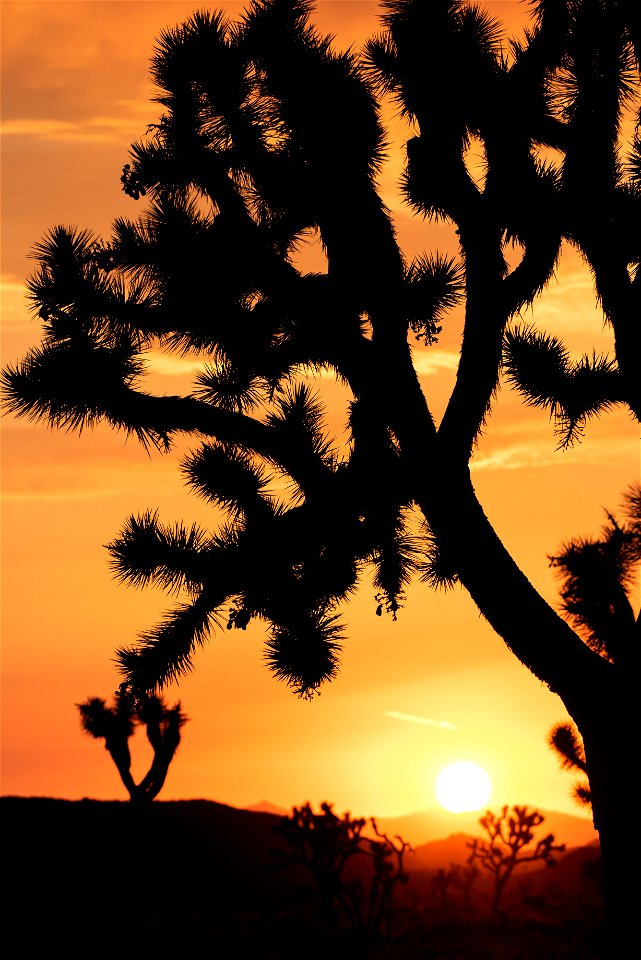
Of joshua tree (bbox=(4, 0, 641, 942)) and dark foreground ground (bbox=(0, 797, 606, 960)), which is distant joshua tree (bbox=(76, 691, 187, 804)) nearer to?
dark foreground ground (bbox=(0, 797, 606, 960))

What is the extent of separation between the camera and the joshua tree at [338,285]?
19.8 ft

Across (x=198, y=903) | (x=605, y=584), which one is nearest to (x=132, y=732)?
(x=198, y=903)

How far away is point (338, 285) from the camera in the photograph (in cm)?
627

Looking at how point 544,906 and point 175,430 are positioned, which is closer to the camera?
point 175,430

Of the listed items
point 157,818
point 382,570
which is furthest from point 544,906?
point 382,570

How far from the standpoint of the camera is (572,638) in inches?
228

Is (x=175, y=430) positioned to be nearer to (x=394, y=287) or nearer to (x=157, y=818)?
(x=394, y=287)

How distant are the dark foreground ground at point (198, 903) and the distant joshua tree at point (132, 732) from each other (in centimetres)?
80

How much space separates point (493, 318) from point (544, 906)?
27.3 metres

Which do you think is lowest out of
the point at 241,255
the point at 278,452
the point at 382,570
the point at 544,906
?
Answer: the point at 544,906

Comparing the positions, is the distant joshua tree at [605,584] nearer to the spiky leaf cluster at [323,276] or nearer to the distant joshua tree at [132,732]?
the spiky leaf cluster at [323,276]

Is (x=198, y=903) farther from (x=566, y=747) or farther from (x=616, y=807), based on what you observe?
(x=616, y=807)

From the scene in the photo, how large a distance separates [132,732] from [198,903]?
7.66 metres

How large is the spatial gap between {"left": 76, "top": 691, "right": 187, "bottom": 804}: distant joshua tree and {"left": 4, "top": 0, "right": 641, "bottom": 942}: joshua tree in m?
13.6
